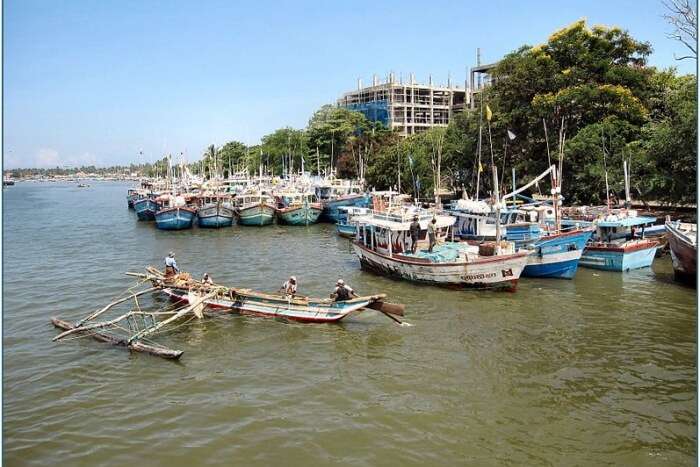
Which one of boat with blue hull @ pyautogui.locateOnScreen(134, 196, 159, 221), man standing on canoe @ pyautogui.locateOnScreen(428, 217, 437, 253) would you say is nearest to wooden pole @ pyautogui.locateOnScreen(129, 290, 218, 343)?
man standing on canoe @ pyautogui.locateOnScreen(428, 217, 437, 253)

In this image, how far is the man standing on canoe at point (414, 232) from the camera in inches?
912

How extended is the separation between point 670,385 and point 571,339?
3.49m

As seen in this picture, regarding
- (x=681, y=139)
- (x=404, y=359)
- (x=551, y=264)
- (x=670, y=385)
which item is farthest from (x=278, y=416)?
(x=681, y=139)

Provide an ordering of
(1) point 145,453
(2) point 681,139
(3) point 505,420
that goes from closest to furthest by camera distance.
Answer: (1) point 145,453
(3) point 505,420
(2) point 681,139

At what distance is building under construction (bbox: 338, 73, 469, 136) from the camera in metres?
95.6

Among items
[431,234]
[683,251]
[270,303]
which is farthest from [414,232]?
[683,251]

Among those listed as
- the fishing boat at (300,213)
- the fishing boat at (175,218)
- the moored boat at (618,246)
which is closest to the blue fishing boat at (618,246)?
the moored boat at (618,246)

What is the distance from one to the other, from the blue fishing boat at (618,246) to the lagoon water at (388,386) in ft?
6.91

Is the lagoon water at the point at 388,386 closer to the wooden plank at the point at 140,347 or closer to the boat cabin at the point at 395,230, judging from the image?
the wooden plank at the point at 140,347

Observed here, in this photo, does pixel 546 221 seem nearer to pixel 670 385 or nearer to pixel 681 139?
pixel 681 139

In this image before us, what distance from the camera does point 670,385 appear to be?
13.2 metres

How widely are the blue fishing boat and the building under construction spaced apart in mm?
68430

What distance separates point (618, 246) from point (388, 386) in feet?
52.7

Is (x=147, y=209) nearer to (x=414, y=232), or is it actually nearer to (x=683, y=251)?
(x=414, y=232)
